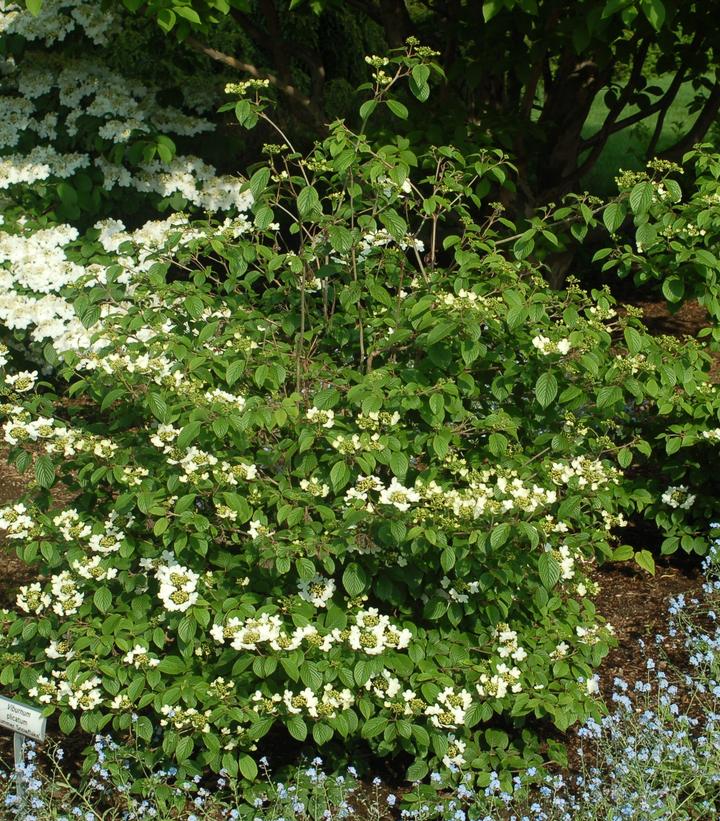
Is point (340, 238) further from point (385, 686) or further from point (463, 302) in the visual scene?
point (385, 686)

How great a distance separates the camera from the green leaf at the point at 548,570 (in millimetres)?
2404

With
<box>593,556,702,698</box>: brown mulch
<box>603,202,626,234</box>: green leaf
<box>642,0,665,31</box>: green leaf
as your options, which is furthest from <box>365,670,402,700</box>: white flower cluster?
<box>642,0,665,31</box>: green leaf

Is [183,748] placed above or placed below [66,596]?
below

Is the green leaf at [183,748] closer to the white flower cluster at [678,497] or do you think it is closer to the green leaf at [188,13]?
the white flower cluster at [678,497]

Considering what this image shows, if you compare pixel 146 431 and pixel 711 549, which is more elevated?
pixel 146 431

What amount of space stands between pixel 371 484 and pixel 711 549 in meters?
1.63

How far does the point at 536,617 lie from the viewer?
2.83m

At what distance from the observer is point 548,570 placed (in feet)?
7.92

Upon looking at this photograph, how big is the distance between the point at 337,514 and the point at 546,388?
0.61m

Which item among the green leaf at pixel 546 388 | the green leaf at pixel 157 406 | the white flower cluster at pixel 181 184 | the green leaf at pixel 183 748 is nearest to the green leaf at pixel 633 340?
the green leaf at pixel 546 388

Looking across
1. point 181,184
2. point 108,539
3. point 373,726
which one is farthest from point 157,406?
point 181,184

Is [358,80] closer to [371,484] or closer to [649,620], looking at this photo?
[649,620]

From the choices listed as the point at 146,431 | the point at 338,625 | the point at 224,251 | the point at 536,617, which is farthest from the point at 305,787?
the point at 224,251

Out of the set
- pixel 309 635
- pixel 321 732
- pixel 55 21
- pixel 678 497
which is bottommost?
pixel 678 497
